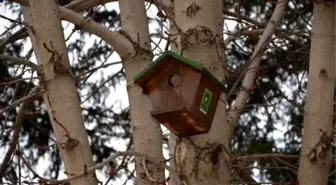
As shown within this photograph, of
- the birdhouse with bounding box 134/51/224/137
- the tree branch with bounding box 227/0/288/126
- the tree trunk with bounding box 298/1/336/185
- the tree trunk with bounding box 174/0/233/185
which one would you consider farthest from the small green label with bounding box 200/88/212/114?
the tree trunk with bounding box 298/1/336/185

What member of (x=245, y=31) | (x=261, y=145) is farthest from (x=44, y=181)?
(x=261, y=145)

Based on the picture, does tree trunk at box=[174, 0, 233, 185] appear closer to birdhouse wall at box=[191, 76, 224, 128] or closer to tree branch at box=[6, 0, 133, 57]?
birdhouse wall at box=[191, 76, 224, 128]

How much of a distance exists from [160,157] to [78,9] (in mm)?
855

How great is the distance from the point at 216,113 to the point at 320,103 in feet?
1.71

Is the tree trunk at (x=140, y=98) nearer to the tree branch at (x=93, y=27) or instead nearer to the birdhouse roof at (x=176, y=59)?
the tree branch at (x=93, y=27)

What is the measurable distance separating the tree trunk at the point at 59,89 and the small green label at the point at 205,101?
0.65 metres

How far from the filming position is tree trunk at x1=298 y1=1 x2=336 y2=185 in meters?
3.13

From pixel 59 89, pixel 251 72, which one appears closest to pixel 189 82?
pixel 59 89

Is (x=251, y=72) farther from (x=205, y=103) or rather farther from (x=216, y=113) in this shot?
(x=205, y=103)

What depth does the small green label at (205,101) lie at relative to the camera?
2703 millimetres

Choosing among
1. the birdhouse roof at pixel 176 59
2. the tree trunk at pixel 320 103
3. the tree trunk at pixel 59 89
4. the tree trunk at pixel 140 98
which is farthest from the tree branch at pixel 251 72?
the tree trunk at pixel 59 89

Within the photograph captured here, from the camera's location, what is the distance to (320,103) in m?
3.16

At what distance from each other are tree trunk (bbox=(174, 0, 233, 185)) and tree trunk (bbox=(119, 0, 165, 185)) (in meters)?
0.49

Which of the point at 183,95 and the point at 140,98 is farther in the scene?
the point at 140,98
